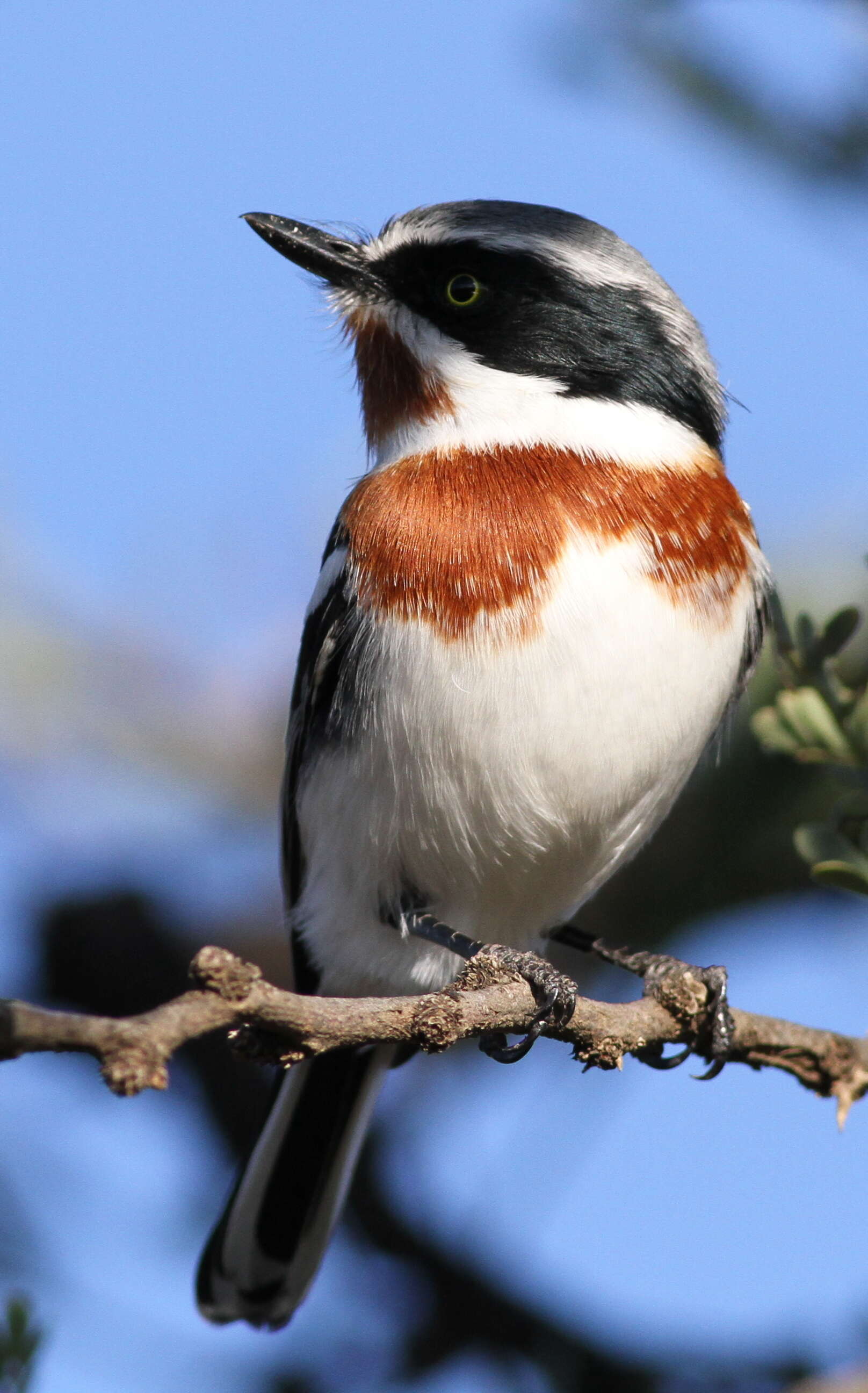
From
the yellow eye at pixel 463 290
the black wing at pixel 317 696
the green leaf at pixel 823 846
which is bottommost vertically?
the green leaf at pixel 823 846

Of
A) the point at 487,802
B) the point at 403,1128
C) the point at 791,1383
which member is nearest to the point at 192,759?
the point at 403,1128

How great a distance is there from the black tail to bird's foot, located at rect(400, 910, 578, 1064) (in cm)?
114

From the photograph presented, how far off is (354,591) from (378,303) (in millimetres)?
1345

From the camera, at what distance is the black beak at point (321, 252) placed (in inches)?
205

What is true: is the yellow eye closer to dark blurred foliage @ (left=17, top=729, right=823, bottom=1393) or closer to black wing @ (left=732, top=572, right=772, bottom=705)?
black wing @ (left=732, top=572, right=772, bottom=705)

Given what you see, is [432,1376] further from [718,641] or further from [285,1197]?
[718,641]

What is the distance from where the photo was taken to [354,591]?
4.40m

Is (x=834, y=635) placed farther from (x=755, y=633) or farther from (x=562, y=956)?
(x=562, y=956)

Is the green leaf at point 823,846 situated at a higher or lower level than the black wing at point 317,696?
lower

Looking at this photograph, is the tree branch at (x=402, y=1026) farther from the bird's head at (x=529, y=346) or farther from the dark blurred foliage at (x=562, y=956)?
the bird's head at (x=529, y=346)

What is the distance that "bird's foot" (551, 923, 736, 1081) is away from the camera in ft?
12.6

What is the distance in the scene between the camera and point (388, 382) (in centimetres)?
501

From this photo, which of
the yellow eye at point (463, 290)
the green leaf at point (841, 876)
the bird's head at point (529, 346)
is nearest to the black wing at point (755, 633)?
the bird's head at point (529, 346)

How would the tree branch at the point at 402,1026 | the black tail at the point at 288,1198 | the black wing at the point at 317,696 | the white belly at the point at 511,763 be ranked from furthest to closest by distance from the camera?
the black tail at the point at 288,1198 < the black wing at the point at 317,696 < the white belly at the point at 511,763 < the tree branch at the point at 402,1026
